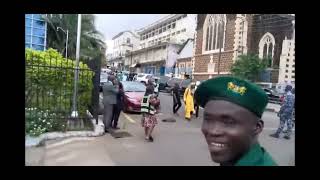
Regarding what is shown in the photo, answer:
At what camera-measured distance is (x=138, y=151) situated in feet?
26.3

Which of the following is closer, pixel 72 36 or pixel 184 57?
pixel 72 36

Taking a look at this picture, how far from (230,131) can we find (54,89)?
819 cm

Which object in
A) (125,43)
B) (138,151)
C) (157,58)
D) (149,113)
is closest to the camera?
(138,151)

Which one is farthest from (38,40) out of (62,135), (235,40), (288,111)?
(288,111)

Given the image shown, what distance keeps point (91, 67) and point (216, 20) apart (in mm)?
31759

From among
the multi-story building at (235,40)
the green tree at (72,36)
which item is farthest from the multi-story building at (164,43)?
the green tree at (72,36)

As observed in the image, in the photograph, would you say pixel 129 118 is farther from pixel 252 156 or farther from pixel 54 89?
pixel 252 156

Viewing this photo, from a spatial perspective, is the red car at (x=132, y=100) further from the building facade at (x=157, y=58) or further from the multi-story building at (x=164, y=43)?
the building facade at (x=157, y=58)

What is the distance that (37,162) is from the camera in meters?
6.61

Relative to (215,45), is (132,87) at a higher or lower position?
lower

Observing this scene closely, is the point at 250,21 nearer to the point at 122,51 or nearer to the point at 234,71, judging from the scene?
the point at 234,71

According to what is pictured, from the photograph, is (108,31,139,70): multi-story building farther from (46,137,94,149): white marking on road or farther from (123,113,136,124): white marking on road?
(46,137,94,149): white marking on road

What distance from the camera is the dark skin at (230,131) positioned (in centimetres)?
155
